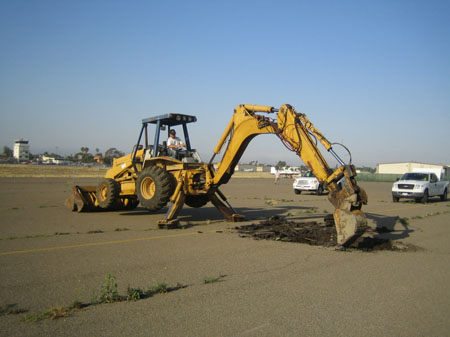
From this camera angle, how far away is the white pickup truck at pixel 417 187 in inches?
965

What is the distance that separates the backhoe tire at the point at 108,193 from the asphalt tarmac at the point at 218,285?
386 cm

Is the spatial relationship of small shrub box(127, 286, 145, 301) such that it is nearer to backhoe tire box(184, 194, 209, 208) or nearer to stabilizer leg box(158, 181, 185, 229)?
stabilizer leg box(158, 181, 185, 229)

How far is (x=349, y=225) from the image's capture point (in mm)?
8391

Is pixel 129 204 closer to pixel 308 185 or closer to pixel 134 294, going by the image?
pixel 134 294

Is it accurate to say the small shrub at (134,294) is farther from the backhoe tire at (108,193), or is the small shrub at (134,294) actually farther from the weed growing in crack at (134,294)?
the backhoe tire at (108,193)

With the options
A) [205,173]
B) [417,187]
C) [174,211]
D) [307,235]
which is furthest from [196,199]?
[417,187]

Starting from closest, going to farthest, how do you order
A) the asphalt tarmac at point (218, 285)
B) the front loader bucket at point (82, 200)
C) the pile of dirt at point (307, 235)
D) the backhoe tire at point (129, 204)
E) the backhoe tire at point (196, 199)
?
the asphalt tarmac at point (218, 285), the pile of dirt at point (307, 235), the backhoe tire at point (196, 199), the front loader bucket at point (82, 200), the backhoe tire at point (129, 204)

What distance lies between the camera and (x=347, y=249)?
28.8 feet

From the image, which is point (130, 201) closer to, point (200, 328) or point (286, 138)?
point (286, 138)

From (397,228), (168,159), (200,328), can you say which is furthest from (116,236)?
(397,228)

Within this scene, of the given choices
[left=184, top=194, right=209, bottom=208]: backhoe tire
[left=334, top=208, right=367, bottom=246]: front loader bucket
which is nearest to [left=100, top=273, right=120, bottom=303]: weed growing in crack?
[left=334, top=208, right=367, bottom=246]: front loader bucket

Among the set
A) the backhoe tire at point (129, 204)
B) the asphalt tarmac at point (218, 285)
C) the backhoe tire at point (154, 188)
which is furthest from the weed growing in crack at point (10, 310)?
the backhoe tire at point (129, 204)

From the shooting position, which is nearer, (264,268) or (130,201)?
(264,268)

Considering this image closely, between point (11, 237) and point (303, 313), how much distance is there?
765 cm
